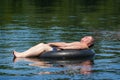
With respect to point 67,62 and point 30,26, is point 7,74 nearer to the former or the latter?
point 67,62

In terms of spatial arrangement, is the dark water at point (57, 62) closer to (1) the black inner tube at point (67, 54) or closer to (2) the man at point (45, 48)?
(2) the man at point (45, 48)

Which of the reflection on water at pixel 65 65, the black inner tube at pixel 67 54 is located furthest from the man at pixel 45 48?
the reflection on water at pixel 65 65

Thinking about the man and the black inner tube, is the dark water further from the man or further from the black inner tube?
the black inner tube

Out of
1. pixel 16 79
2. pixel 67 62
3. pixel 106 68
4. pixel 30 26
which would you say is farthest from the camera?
pixel 30 26

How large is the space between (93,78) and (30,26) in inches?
625

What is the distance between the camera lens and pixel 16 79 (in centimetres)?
1340

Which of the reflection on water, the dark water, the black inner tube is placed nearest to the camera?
the dark water

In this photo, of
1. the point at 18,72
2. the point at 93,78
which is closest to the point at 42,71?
the point at 18,72

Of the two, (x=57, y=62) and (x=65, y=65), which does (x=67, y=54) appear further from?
(x=65, y=65)

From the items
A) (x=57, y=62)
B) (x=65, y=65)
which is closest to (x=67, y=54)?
(x=57, y=62)

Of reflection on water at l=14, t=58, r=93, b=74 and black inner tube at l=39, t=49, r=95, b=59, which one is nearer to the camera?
reflection on water at l=14, t=58, r=93, b=74

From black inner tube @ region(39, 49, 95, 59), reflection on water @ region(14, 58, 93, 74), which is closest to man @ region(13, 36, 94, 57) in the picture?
black inner tube @ region(39, 49, 95, 59)

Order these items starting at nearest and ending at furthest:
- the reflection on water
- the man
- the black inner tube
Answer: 1. the reflection on water
2. the black inner tube
3. the man

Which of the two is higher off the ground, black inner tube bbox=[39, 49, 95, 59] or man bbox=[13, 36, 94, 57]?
man bbox=[13, 36, 94, 57]
